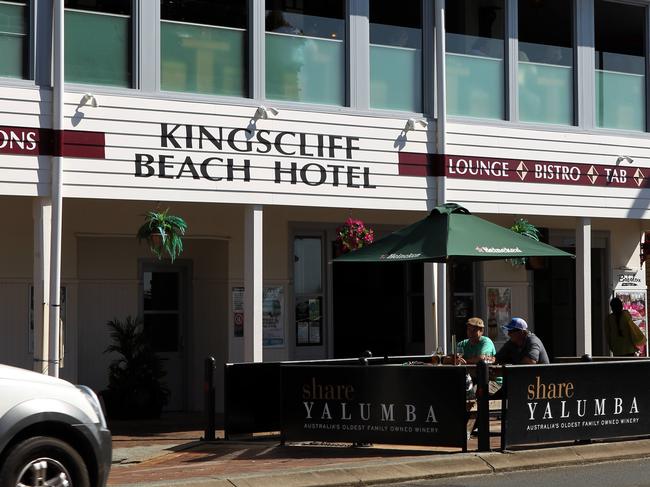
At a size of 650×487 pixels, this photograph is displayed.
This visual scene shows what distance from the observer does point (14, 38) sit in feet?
45.2

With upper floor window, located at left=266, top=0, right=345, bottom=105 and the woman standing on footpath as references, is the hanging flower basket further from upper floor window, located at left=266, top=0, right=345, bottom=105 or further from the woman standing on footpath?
the woman standing on footpath

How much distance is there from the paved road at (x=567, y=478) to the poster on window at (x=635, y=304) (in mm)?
8182

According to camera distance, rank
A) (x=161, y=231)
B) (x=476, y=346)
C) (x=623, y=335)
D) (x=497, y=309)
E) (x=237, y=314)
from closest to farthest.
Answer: (x=476, y=346), (x=161, y=231), (x=237, y=314), (x=623, y=335), (x=497, y=309)

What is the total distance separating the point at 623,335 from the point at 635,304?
9.06ft

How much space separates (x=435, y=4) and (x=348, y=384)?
656cm

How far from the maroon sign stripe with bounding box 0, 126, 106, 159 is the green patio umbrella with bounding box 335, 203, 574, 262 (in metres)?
3.26

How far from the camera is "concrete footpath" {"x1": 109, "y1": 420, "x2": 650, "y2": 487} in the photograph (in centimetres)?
1057

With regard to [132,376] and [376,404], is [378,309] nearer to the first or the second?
[132,376]

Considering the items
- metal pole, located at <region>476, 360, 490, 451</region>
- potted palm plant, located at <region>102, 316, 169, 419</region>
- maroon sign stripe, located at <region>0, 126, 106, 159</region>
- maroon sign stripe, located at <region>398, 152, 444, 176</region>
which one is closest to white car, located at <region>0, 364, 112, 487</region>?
metal pole, located at <region>476, 360, 490, 451</region>

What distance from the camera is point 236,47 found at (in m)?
15.2

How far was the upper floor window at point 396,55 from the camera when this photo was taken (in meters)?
16.2

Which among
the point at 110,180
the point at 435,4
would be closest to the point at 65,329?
the point at 110,180

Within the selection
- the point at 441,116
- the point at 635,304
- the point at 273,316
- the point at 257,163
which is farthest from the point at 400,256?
the point at 635,304

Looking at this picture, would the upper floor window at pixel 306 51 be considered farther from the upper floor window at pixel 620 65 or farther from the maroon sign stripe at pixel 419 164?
the upper floor window at pixel 620 65
